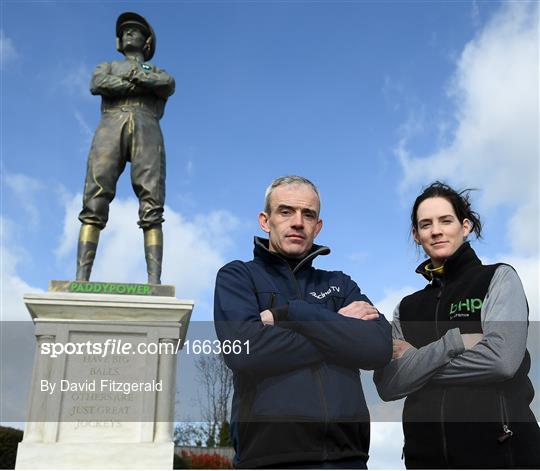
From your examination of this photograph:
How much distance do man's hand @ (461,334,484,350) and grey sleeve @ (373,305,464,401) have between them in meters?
0.06

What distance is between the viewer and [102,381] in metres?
7.42

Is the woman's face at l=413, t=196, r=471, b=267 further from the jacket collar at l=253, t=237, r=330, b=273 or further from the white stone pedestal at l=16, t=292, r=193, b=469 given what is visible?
the white stone pedestal at l=16, t=292, r=193, b=469

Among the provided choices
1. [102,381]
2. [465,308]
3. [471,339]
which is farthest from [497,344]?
[102,381]

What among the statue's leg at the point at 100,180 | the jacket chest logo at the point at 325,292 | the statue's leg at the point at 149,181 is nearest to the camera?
the jacket chest logo at the point at 325,292

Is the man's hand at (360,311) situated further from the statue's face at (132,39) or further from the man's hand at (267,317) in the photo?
the statue's face at (132,39)

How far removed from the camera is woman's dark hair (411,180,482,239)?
10.6 ft

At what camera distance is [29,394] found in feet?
24.6

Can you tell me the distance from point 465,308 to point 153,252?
6.59 meters

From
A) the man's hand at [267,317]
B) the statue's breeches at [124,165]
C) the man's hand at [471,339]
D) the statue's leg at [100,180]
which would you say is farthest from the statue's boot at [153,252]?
the man's hand at [471,339]

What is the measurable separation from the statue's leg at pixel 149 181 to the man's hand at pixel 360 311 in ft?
21.1

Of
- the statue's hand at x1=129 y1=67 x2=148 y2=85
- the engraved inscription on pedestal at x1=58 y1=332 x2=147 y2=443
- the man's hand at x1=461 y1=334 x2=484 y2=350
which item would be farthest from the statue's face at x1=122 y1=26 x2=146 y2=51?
the man's hand at x1=461 y1=334 x2=484 y2=350

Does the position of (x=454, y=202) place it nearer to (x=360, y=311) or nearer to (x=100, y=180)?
(x=360, y=311)

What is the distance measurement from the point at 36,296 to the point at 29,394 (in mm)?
1219

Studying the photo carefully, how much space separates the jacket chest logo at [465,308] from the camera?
291cm
